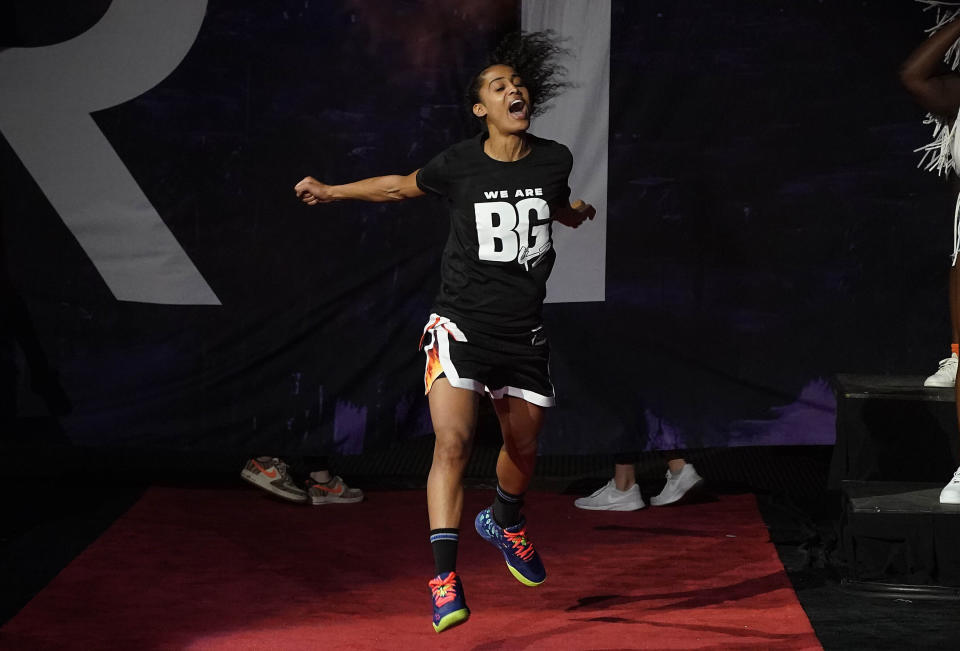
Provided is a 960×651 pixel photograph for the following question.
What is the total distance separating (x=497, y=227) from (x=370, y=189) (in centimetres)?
43

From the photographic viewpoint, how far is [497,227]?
3.59 meters

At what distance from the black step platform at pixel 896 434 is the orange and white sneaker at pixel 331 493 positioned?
200 centimetres

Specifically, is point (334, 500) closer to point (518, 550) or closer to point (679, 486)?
point (679, 486)

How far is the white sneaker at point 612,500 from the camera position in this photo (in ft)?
17.5

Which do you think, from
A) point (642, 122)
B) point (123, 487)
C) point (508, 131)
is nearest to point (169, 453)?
point (123, 487)

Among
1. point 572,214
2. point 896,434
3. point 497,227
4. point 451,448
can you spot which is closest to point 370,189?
point 497,227

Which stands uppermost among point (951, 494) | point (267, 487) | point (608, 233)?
point (608, 233)

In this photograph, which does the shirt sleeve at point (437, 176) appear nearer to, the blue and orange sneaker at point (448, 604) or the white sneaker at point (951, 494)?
the blue and orange sneaker at point (448, 604)

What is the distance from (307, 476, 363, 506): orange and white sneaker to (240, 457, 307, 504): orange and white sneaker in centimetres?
4

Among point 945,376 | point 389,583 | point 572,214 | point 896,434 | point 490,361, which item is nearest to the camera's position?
point 490,361

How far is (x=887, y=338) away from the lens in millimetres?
5441

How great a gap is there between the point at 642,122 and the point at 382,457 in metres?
2.14

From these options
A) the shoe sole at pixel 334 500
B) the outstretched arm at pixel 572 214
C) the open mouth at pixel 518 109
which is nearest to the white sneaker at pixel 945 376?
the outstretched arm at pixel 572 214

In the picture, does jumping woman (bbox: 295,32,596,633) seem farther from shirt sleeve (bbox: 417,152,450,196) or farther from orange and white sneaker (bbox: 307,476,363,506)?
orange and white sneaker (bbox: 307,476,363,506)
